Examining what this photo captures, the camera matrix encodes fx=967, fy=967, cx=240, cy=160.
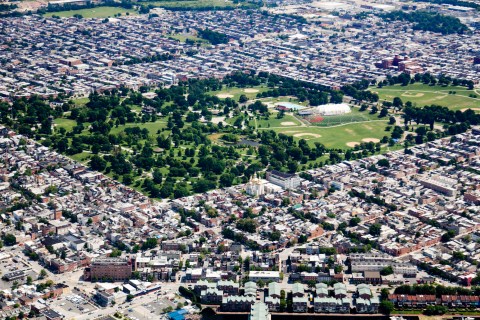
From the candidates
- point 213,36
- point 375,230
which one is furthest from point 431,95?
point 375,230

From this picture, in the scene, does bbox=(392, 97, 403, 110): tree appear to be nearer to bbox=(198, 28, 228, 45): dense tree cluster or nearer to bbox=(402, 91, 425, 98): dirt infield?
bbox=(402, 91, 425, 98): dirt infield

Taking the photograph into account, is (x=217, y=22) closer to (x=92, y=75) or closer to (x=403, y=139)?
(x=92, y=75)

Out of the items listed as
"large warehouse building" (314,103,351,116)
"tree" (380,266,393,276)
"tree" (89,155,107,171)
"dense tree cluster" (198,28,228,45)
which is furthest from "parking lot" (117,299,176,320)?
"dense tree cluster" (198,28,228,45)

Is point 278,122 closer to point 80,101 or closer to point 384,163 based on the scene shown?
point 384,163

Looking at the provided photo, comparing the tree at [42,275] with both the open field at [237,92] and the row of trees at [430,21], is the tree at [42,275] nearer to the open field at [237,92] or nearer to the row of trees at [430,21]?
the open field at [237,92]

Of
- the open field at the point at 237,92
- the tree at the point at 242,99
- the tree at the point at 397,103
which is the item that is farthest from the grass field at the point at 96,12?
the tree at the point at 397,103

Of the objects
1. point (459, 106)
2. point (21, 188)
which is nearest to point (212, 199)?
point (21, 188)
